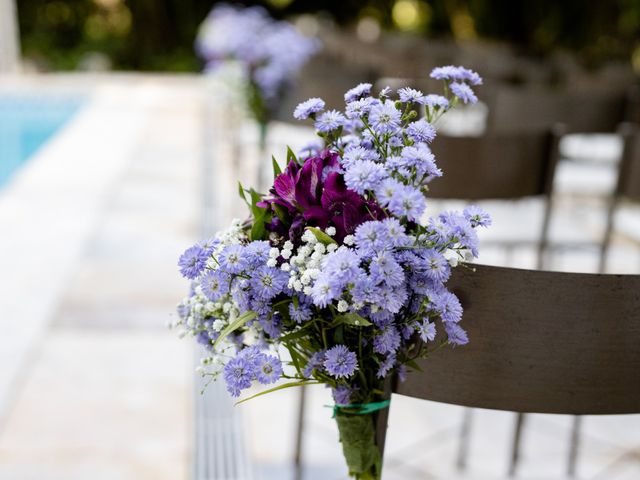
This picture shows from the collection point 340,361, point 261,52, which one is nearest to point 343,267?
point 340,361

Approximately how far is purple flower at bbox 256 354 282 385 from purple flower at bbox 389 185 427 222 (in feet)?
0.63

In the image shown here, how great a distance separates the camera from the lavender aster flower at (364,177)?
743mm

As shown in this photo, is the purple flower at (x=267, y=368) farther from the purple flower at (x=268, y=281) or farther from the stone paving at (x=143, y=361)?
the stone paving at (x=143, y=361)

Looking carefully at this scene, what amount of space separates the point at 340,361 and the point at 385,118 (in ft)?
0.77

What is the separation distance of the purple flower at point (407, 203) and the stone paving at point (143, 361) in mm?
1335

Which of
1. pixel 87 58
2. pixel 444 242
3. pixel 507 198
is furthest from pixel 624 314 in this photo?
pixel 87 58

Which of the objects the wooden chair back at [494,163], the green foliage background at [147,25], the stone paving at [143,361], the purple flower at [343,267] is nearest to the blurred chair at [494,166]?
the wooden chair back at [494,163]

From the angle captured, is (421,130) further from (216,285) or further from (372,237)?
(216,285)

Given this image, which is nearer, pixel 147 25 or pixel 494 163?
pixel 494 163

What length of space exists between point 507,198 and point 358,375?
1.26 m

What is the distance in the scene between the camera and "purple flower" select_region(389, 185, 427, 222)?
0.73 m

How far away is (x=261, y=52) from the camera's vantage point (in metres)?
3.75

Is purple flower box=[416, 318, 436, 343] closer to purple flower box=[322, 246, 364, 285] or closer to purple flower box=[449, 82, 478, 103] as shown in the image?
purple flower box=[322, 246, 364, 285]

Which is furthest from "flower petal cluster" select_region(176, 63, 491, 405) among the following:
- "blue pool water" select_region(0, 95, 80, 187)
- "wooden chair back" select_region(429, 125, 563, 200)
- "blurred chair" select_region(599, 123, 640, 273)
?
"blue pool water" select_region(0, 95, 80, 187)
